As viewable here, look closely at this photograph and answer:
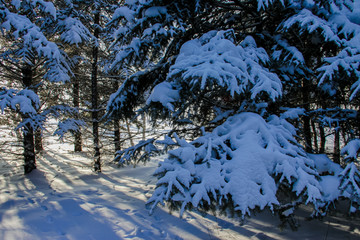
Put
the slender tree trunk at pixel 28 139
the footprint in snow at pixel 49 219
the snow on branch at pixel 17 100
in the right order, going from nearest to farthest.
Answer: the footprint in snow at pixel 49 219, the snow on branch at pixel 17 100, the slender tree trunk at pixel 28 139

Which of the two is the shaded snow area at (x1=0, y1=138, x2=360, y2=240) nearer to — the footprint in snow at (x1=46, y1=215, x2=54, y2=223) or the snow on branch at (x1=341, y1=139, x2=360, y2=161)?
the footprint in snow at (x1=46, y1=215, x2=54, y2=223)

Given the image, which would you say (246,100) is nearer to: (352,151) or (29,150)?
(352,151)

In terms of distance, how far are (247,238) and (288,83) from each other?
3.40m

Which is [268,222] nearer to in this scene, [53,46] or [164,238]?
[164,238]

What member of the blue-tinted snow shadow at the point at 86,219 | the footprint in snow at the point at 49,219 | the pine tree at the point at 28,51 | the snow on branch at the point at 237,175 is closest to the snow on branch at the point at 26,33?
the pine tree at the point at 28,51

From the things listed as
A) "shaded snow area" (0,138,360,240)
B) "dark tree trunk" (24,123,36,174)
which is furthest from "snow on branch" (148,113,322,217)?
"dark tree trunk" (24,123,36,174)

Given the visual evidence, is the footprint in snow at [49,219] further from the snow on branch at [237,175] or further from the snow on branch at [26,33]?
the snow on branch at [26,33]

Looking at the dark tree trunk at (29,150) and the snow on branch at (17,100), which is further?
the dark tree trunk at (29,150)

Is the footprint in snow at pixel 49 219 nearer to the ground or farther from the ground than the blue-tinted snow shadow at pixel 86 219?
farther from the ground

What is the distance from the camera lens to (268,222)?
5020 mm

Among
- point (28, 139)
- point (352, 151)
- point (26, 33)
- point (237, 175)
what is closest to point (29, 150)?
point (28, 139)

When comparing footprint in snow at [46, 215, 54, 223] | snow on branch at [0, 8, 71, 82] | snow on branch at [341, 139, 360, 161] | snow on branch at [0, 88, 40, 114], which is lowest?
footprint in snow at [46, 215, 54, 223]

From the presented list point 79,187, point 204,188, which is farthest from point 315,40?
point 79,187

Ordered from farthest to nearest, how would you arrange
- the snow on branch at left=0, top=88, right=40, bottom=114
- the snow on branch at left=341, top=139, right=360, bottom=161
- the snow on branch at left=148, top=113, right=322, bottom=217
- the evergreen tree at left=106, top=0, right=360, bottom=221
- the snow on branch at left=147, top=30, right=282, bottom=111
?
the snow on branch at left=0, top=88, right=40, bottom=114 → the snow on branch at left=341, top=139, right=360, bottom=161 → the snow on branch at left=147, top=30, right=282, bottom=111 → the evergreen tree at left=106, top=0, right=360, bottom=221 → the snow on branch at left=148, top=113, right=322, bottom=217
